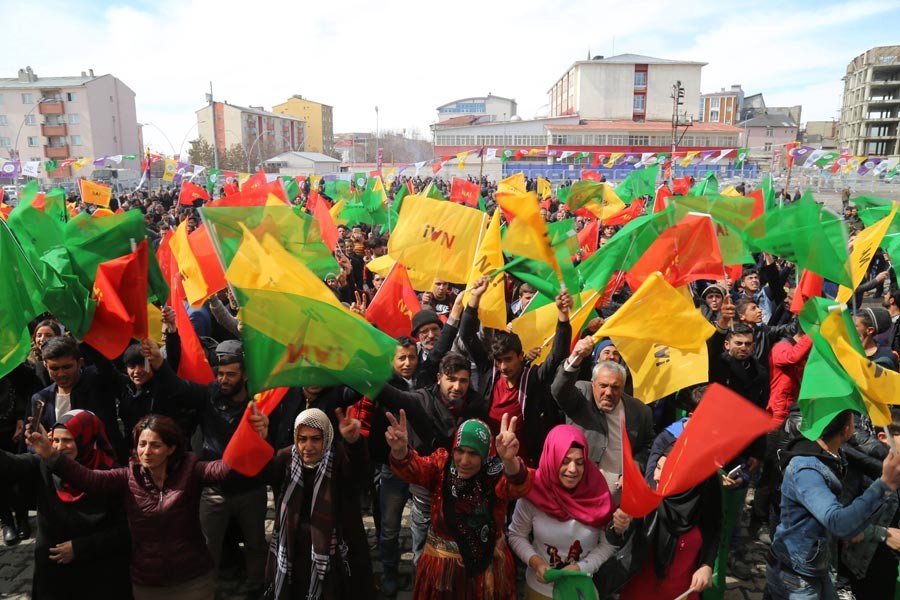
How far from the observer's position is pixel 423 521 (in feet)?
12.7

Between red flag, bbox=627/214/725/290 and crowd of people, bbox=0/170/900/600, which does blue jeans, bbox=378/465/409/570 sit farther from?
red flag, bbox=627/214/725/290

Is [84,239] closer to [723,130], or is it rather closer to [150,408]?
[150,408]

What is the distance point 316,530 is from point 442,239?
10.7 feet

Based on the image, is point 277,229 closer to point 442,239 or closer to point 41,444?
point 442,239

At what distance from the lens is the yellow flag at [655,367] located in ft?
14.1

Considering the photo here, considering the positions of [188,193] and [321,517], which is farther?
Answer: [188,193]

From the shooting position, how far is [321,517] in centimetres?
309

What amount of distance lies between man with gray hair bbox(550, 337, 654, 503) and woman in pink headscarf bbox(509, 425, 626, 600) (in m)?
0.55

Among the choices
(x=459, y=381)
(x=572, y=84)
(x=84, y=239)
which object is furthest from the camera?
(x=572, y=84)

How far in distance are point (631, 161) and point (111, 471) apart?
35.1 meters

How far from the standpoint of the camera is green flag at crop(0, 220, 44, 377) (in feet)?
12.0

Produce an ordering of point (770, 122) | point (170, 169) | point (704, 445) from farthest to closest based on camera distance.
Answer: point (770, 122), point (170, 169), point (704, 445)

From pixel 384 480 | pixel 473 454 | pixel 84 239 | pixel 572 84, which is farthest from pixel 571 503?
pixel 572 84

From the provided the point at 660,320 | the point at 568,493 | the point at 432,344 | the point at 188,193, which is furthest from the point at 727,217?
the point at 188,193
